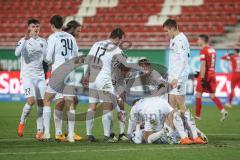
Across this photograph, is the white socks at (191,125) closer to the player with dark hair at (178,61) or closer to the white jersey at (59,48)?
the player with dark hair at (178,61)

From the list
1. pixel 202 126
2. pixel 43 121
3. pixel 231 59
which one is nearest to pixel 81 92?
pixel 231 59

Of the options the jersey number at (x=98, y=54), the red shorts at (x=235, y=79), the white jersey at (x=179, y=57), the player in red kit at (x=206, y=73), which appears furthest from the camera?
the red shorts at (x=235, y=79)

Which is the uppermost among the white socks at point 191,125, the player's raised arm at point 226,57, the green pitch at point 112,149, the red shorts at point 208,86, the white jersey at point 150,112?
the player's raised arm at point 226,57

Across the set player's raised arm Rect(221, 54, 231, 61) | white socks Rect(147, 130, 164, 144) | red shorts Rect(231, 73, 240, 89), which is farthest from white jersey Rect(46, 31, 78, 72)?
player's raised arm Rect(221, 54, 231, 61)

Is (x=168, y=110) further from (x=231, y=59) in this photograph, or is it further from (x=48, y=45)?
(x=231, y=59)

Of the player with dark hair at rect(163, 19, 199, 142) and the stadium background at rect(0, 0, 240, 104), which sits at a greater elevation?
the stadium background at rect(0, 0, 240, 104)

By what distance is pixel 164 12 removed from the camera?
109 feet

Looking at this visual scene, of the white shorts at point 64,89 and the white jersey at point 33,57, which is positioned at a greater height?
the white jersey at point 33,57

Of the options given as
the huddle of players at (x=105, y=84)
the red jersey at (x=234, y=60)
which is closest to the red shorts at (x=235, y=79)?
the red jersey at (x=234, y=60)

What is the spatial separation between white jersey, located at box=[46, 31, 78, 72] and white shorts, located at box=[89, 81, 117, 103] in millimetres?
738

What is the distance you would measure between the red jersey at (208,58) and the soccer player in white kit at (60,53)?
6.83 m

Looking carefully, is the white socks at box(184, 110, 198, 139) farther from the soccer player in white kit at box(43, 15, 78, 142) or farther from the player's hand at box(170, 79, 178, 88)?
the soccer player in white kit at box(43, 15, 78, 142)

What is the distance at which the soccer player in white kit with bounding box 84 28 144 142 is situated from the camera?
12891 millimetres

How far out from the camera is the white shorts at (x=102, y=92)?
12.9m
